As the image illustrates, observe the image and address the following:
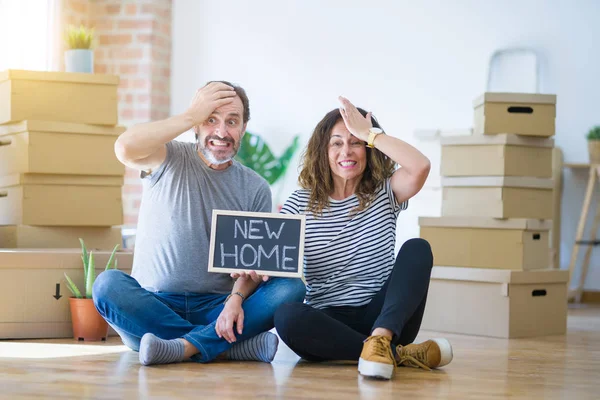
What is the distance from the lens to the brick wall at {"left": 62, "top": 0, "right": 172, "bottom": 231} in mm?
5383

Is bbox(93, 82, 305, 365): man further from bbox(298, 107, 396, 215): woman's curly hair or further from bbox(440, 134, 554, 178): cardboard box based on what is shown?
bbox(440, 134, 554, 178): cardboard box

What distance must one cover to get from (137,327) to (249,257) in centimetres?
40

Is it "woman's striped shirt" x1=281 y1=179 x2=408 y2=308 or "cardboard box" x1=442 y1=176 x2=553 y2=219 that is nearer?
"woman's striped shirt" x1=281 y1=179 x2=408 y2=308

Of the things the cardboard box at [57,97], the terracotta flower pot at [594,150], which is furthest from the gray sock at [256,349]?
the terracotta flower pot at [594,150]

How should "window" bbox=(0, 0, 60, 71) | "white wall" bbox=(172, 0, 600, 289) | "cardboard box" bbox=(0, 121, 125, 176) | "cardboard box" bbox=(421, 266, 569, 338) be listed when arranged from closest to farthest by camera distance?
"cardboard box" bbox=(0, 121, 125, 176), "cardboard box" bbox=(421, 266, 569, 338), "window" bbox=(0, 0, 60, 71), "white wall" bbox=(172, 0, 600, 289)

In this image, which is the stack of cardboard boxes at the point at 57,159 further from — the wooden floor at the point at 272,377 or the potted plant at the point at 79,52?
the wooden floor at the point at 272,377

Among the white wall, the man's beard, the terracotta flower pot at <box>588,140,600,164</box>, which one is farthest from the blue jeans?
the terracotta flower pot at <box>588,140,600,164</box>

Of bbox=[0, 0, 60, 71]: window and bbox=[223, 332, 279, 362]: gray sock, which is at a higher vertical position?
bbox=[0, 0, 60, 71]: window

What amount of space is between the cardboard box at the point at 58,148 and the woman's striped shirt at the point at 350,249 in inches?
45.7

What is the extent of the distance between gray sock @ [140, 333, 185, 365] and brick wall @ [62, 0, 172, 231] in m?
3.01

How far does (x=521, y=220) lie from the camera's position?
367 centimetres

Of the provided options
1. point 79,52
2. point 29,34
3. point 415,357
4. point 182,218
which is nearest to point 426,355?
point 415,357

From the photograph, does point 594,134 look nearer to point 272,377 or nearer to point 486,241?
point 486,241

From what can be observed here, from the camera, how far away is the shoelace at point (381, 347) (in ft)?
7.52
